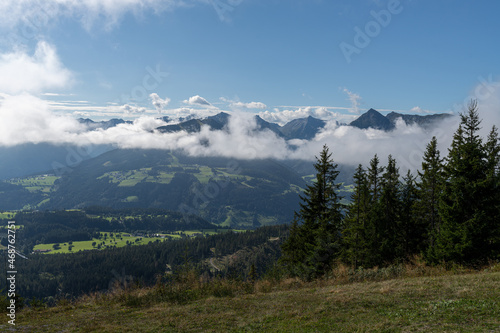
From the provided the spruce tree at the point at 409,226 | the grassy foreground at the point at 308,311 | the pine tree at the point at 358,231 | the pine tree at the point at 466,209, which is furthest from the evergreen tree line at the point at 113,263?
the grassy foreground at the point at 308,311

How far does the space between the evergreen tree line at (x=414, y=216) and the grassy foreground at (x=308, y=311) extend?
7.32 m

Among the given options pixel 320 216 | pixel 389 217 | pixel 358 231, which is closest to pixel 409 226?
pixel 389 217

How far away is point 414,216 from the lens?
35.7 metres

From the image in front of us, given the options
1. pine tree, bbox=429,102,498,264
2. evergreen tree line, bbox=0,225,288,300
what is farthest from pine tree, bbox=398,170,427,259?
evergreen tree line, bbox=0,225,288,300

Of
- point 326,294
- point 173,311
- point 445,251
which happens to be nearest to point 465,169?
point 445,251

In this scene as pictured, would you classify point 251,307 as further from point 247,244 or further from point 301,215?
point 247,244

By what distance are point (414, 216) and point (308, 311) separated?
2956 centimetres

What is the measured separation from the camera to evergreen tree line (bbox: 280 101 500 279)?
21.4 metres

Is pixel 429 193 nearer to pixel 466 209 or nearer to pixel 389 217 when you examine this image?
pixel 389 217

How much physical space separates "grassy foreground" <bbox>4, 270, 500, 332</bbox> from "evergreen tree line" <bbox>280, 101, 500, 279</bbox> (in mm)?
7325

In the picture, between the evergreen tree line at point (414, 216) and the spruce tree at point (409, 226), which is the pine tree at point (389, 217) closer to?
the evergreen tree line at point (414, 216)

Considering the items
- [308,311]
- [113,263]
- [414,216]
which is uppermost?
[414,216]

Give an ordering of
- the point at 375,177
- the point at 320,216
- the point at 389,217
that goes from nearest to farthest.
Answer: the point at 389,217, the point at 320,216, the point at 375,177

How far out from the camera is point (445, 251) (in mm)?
21531
